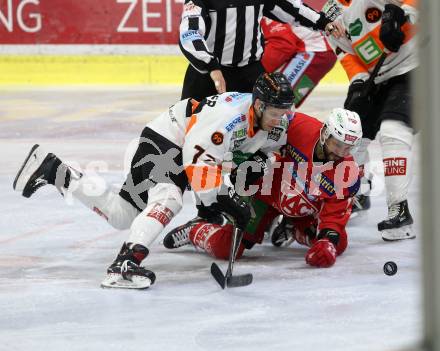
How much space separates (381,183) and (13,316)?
251 centimetres

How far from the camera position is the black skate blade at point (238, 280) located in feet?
8.80

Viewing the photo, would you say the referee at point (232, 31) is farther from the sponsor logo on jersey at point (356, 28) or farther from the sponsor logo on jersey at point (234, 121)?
the sponsor logo on jersey at point (234, 121)

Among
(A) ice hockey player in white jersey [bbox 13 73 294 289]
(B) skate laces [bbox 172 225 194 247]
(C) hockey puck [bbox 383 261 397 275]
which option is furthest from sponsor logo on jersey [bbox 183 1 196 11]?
(C) hockey puck [bbox 383 261 397 275]

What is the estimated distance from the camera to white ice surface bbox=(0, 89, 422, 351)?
2.13 meters

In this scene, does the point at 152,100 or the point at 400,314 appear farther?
the point at 152,100

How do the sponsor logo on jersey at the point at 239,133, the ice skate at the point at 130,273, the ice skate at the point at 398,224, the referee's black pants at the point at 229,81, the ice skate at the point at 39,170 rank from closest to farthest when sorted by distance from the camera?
1. the ice skate at the point at 130,273
2. the sponsor logo on jersey at the point at 239,133
3. the ice skate at the point at 39,170
4. the ice skate at the point at 398,224
5. the referee's black pants at the point at 229,81

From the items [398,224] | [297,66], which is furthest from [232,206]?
[297,66]

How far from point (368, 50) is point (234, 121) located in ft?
3.80

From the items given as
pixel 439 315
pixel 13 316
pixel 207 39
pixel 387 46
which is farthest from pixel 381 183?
pixel 439 315

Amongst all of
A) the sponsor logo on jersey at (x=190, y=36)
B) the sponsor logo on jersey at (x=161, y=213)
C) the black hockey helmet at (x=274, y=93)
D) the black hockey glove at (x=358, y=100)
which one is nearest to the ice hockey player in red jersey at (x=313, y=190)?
the black hockey helmet at (x=274, y=93)

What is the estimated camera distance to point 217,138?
8.82ft

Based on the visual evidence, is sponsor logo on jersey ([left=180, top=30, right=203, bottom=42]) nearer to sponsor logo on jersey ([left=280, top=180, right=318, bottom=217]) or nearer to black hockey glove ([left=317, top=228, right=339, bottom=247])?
sponsor logo on jersey ([left=280, top=180, right=318, bottom=217])

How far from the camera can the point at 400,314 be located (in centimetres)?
236

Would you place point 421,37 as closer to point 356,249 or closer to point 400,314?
point 400,314
